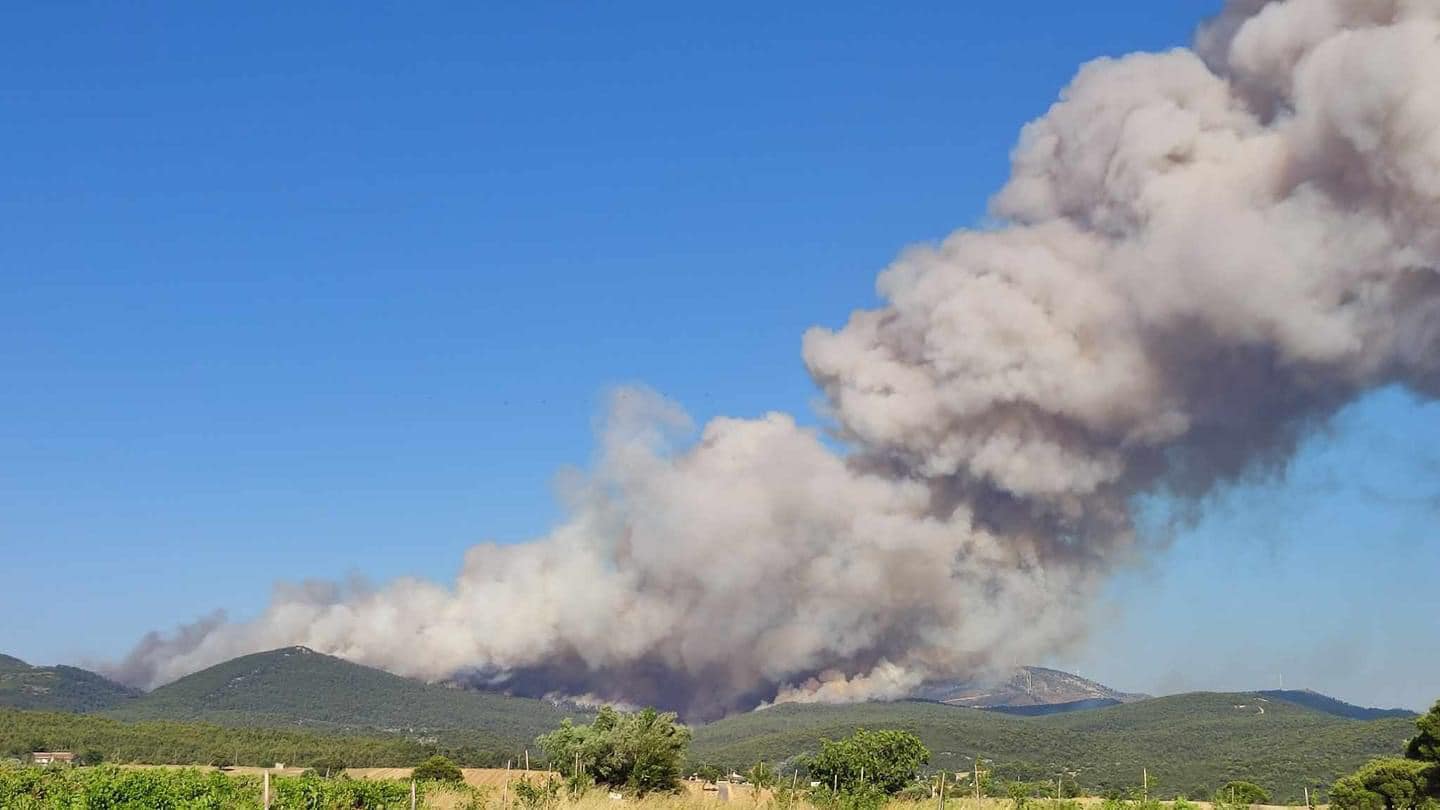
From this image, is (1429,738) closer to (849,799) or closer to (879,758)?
(879,758)

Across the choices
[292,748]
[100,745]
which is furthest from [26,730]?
[292,748]

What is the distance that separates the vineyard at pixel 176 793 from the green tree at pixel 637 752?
8.05 m

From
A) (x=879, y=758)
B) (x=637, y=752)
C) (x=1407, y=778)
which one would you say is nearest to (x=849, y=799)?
(x=637, y=752)

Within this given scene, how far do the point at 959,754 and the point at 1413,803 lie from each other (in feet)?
425

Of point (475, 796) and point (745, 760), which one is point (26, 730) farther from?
point (475, 796)

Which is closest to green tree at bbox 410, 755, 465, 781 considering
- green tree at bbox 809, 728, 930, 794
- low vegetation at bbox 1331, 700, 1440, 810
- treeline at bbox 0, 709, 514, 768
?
treeline at bbox 0, 709, 514, 768

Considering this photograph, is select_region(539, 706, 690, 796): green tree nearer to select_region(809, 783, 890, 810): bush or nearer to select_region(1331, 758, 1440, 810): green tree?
select_region(809, 783, 890, 810): bush

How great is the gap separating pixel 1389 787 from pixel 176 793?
5154cm

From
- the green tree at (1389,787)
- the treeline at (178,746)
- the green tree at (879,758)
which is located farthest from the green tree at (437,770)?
the green tree at (1389,787)

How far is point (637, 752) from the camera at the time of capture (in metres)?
51.4

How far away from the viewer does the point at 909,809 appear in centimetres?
3106

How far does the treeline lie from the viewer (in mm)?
125500

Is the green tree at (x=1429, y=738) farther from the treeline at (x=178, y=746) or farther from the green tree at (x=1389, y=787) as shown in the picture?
the treeline at (x=178, y=746)

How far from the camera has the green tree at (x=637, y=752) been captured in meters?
48.9
